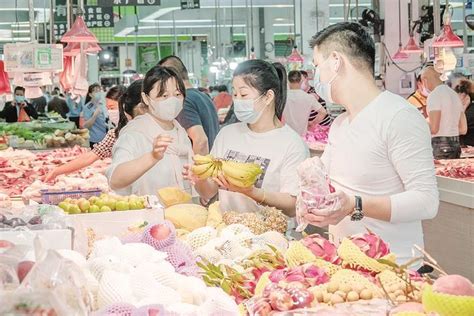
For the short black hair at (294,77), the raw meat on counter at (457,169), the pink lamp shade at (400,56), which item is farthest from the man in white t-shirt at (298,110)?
the raw meat on counter at (457,169)

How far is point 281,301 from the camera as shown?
2.70 meters

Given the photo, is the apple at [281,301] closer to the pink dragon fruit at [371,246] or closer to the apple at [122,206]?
the pink dragon fruit at [371,246]

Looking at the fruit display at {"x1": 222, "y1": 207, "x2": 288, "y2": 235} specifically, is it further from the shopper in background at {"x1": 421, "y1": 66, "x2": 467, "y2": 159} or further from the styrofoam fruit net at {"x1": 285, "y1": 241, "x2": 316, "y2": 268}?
the shopper in background at {"x1": 421, "y1": 66, "x2": 467, "y2": 159}

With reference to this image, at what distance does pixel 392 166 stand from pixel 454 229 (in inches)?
160

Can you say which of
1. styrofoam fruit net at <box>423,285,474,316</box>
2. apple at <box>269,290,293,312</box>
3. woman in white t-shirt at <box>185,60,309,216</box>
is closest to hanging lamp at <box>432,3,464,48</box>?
woman in white t-shirt at <box>185,60,309,216</box>

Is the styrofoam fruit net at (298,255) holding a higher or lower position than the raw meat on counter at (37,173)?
higher

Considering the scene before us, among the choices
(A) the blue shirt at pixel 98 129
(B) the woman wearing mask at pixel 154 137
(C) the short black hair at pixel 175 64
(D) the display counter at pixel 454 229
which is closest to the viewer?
(B) the woman wearing mask at pixel 154 137

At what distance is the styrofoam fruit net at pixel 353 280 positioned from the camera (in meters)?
2.86

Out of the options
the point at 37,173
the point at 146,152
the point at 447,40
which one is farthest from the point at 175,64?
the point at 447,40

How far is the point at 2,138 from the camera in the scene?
39.1ft

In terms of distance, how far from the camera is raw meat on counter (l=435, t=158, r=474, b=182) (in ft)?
25.9

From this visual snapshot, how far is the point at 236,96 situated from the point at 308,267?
2.05 metres

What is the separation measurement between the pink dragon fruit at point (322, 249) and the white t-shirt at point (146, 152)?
7.79ft

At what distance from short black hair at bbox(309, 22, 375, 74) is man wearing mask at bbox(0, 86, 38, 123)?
15088 mm
